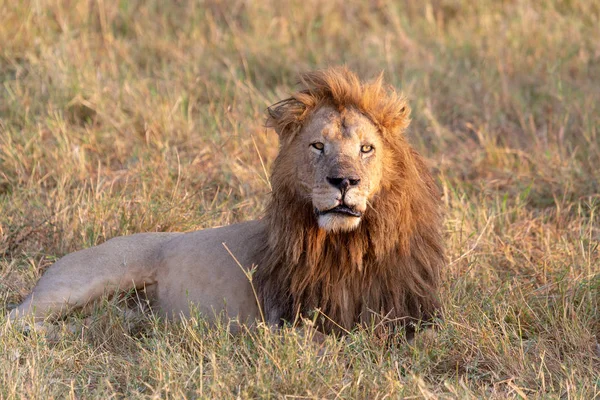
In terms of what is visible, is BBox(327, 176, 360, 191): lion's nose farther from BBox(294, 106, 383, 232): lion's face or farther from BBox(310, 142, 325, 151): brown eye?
BBox(310, 142, 325, 151): brown eye

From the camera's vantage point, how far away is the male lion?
4.02m

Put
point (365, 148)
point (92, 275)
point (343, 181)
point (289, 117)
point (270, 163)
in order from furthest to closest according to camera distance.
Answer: point (270, 163) → point (92, 275) → point (289, 117) → point (365, 148) → point (343, 181)

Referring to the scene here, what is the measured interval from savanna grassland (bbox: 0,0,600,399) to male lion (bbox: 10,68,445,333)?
20cm

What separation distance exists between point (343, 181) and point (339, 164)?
0.12 metres

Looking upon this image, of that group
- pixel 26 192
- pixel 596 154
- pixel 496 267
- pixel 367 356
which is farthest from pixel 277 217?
pixel 596 154

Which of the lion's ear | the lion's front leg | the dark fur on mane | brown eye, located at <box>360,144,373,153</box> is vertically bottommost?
the lion's front leg

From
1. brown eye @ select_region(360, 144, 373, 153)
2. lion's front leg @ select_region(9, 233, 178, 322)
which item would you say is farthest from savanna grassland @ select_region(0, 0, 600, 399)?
brown eye @ select_region(360, 144, 373, 153)

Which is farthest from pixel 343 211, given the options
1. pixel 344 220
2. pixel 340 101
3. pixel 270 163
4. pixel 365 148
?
pixel 270 163

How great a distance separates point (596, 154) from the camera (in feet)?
21.0

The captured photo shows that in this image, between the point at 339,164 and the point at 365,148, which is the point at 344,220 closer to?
the point at 339,164

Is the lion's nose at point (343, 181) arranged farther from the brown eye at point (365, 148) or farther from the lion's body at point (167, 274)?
the lion's body at point (167, 274)

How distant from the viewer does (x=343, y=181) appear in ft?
12.6

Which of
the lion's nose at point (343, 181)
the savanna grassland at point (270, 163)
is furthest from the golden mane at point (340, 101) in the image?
the savanna grassland at point (270, 163)

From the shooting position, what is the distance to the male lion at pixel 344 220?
13.2 ft
